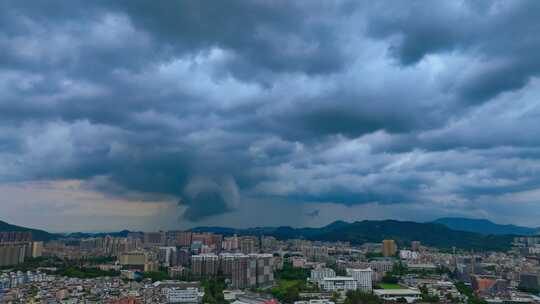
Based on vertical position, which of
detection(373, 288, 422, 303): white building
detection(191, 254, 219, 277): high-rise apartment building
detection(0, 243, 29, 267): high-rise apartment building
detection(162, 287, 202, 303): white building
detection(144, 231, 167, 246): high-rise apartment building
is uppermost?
detection(144, 231, 167, 246): high-rise apartment building

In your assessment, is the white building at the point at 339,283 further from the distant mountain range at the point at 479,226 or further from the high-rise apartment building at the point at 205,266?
the distant mountain range at the point at 479,226

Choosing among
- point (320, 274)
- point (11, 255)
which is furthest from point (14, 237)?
point (320, 274)

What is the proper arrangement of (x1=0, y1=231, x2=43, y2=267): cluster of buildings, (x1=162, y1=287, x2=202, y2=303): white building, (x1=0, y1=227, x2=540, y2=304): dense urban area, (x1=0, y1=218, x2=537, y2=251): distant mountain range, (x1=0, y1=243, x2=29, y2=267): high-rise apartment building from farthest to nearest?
(x1=0, y1=218, x2=537, y2=251): distant mountain range, (x1=0, y1=231, x2=43, y2=267): cluster of buildings, (x1=0, y1=243, x2=29, y2=267): high-rise apartment building, (x1=0, y1=227, x2=540, y2=304): dense urban area, (x1=162, y1=287, x2=202, y2=303): white building

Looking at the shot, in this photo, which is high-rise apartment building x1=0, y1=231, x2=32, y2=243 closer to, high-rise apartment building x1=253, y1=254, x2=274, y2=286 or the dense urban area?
the dense urban area

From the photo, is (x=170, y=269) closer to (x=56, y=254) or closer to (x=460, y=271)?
(x=56, y=254)

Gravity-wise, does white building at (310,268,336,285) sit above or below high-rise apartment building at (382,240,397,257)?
below

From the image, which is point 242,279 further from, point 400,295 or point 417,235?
point 417,235

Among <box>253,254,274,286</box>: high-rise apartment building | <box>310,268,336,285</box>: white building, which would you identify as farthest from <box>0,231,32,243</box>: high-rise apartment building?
<box>310,268,336,285</box>: white building

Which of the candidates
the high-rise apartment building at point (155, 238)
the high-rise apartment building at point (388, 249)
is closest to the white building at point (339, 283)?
the high-rise apartment building at point (388, 249)
